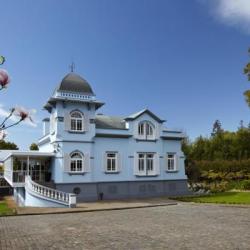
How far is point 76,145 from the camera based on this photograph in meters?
27.2

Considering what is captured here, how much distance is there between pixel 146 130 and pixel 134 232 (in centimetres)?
1798

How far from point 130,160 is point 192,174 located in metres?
11.3

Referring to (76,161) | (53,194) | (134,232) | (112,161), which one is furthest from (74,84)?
(134,232)

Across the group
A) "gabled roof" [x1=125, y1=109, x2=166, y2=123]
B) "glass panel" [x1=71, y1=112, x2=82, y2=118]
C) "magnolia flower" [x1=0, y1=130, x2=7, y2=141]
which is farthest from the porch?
"magnolia flower" [x1=0, y1=130, x2=7, y2=141]

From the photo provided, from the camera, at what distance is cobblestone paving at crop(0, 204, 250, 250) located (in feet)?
35.5

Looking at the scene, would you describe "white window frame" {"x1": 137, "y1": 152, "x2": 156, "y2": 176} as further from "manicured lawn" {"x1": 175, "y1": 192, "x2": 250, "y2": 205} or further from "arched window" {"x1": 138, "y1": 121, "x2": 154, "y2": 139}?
"manicured lawn" {"x1": 175, "y1": 192, "x2": 250, "y2": 205}

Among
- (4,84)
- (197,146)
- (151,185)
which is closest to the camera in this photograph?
(4,84)

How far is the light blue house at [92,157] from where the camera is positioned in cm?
2661

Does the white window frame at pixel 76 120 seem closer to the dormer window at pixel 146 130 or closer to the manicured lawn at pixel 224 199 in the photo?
the dormer window at pixel 146 130

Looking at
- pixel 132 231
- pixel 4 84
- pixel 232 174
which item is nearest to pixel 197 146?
pixel 232 174

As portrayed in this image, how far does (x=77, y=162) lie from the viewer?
89.2 ft

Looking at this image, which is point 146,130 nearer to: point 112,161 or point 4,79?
point 112,161

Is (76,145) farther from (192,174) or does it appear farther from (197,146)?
(197,146)

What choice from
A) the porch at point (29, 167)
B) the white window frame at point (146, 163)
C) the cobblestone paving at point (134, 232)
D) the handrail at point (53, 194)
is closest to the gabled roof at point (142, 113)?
the white window frame at point (146, 163)
